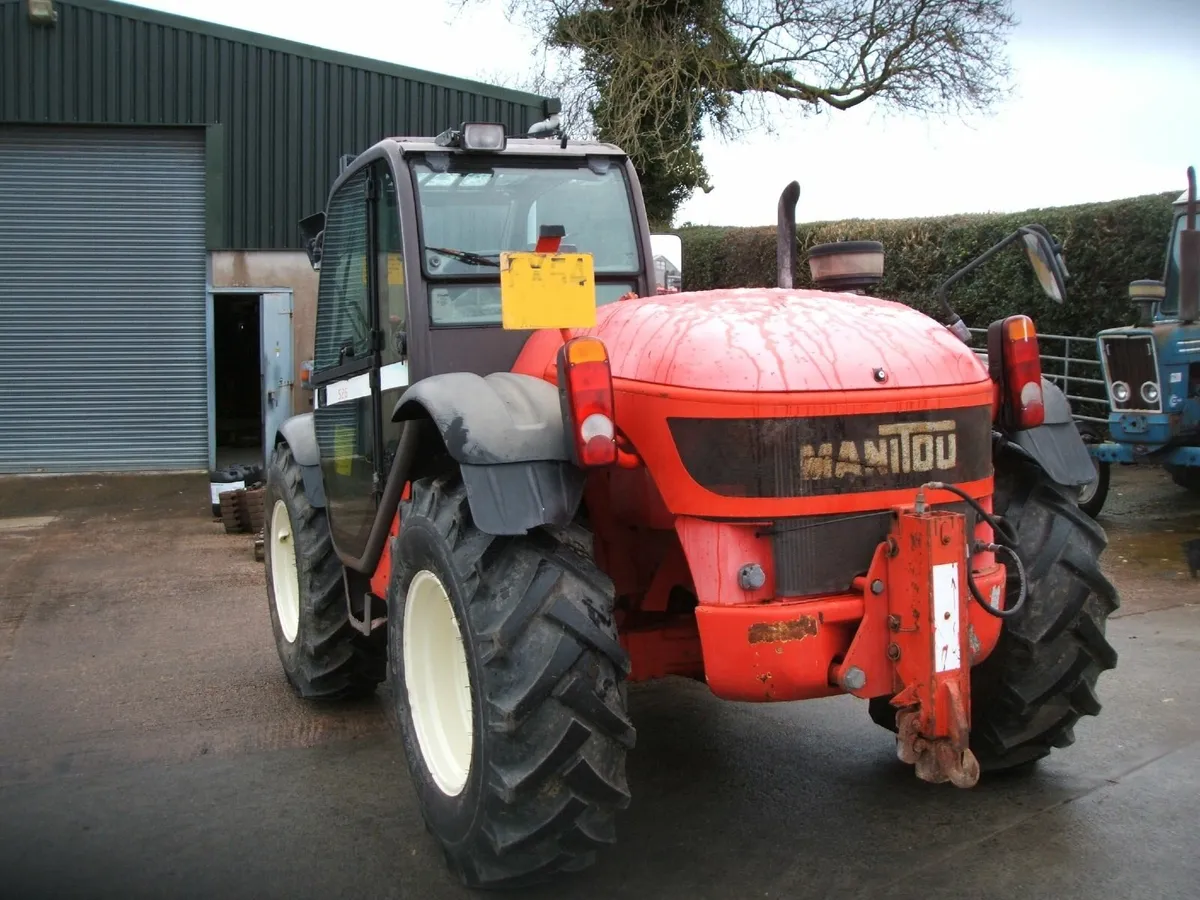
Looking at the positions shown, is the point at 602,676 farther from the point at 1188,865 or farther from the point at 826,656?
the point at 1188,865

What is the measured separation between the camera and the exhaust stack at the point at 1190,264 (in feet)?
27.5

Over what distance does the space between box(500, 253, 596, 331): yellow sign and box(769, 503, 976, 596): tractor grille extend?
0.76 metres

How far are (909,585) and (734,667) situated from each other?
1.55ft

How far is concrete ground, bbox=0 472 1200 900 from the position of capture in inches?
135

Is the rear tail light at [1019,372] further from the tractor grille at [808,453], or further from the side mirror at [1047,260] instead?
the tractor grille at [808,453]

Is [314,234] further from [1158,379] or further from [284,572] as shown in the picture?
[1158,379]

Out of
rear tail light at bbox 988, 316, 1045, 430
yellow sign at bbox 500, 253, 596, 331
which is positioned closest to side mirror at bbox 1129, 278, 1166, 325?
rear tail light at bbox 988, 316, 1045, 430

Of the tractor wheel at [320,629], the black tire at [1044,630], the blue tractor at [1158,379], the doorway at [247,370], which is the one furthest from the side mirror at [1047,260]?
the doorway at [247,370]

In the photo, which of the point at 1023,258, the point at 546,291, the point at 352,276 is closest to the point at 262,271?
the point at 1023,258

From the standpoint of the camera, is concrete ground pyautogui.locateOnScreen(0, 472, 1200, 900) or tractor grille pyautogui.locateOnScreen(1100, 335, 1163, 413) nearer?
concrete ground pyautogui.locateOnScreen(0, 472, 1200, 900)

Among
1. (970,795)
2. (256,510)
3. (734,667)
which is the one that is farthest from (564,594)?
(256,510)

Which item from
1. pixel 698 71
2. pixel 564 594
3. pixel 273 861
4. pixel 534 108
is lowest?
pixel 273 861

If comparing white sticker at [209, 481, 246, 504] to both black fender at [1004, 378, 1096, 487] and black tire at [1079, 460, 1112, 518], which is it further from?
black fender at [1004, 378, 1096, 487]

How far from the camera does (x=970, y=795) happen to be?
3947mm
